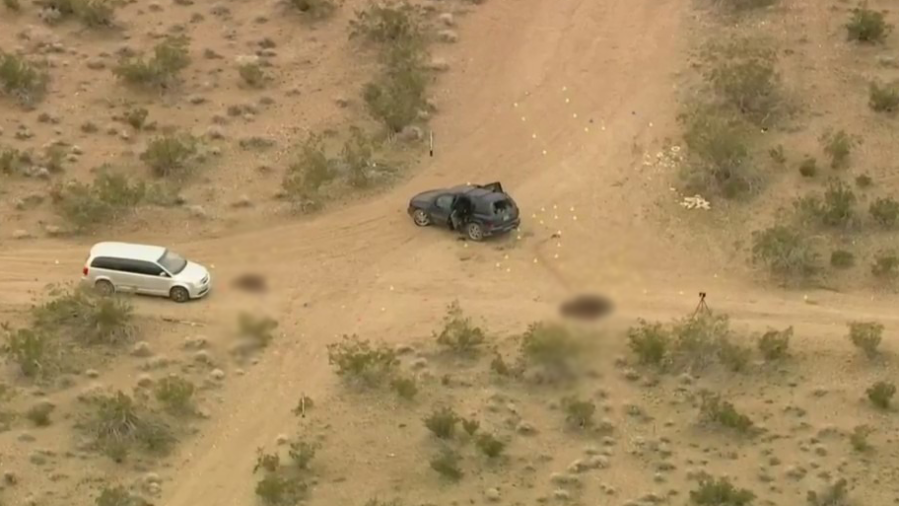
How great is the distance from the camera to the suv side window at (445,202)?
40.5m

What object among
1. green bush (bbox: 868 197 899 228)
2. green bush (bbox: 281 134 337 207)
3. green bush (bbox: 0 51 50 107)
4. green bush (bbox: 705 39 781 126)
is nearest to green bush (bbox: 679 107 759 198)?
green bush (bbox: 705 39 781 126)

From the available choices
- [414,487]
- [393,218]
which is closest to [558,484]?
[414,487]

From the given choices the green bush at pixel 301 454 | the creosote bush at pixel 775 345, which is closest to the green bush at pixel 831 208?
the creosote bush at pixel 775 345

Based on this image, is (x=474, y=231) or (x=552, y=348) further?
(x=474, y=231)

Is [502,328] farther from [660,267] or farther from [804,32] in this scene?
[804,32]

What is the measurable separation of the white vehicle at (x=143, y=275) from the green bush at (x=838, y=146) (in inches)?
705

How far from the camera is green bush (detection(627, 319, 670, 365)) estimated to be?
115 ft

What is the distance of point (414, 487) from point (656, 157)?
52.4 feet

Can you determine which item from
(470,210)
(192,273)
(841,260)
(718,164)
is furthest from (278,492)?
(718,164)

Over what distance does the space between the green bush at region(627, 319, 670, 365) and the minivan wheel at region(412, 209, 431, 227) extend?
7.68 meters

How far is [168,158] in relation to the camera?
141 feet

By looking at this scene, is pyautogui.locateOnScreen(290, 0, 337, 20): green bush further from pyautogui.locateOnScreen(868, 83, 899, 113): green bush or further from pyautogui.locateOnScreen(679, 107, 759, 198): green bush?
pyautogui.locateOnScreen(868, 83, 899, 113): green bush

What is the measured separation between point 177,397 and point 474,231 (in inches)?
398

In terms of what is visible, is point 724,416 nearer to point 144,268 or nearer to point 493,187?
point 493,187
